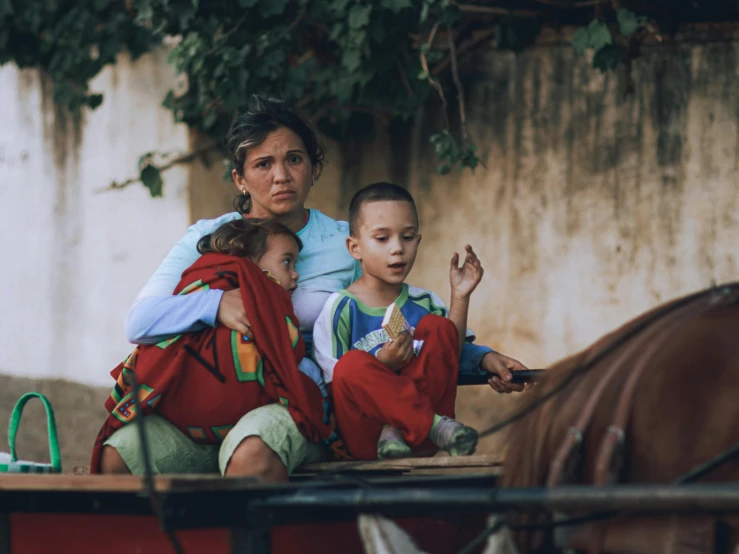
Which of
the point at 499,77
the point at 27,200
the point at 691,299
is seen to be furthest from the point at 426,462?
the point at 27,200

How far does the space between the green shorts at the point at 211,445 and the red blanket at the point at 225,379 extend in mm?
24

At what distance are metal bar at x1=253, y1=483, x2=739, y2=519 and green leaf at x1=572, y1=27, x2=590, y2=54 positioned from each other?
11.5 feet

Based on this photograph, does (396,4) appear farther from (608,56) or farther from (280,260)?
(280,260)

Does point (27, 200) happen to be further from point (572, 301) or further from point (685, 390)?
point (685, 390)

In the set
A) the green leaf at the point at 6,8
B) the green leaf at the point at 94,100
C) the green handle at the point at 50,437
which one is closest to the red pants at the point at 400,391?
the green handle at the point at 50,437

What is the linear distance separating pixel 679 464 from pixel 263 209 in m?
1.79

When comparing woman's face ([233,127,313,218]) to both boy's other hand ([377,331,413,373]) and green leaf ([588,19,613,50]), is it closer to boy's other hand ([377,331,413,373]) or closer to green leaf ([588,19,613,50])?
boy's other hand ([377,331,413,373])

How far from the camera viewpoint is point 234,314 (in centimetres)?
280

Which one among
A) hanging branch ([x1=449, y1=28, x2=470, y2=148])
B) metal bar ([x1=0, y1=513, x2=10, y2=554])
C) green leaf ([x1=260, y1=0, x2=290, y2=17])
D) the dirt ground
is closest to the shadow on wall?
the dirt ground

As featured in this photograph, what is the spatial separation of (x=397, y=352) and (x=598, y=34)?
2664 mm

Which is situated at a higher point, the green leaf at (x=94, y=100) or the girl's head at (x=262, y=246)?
the green leaf at (x=94, y=100)

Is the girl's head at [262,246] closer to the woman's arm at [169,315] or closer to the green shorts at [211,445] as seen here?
the woman's arm at [169,315]

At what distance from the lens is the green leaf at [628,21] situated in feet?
16.1

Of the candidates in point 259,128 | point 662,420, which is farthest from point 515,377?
point 662,420
